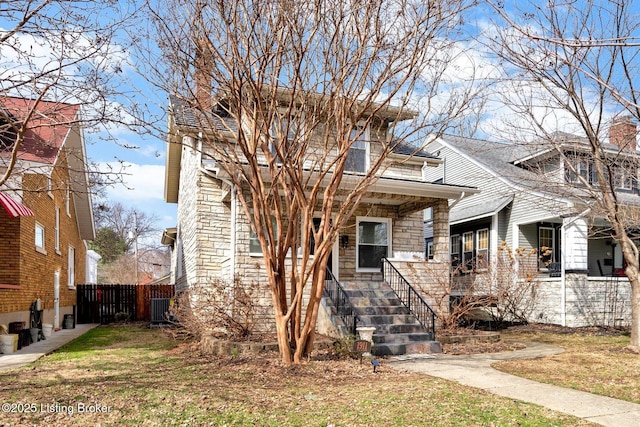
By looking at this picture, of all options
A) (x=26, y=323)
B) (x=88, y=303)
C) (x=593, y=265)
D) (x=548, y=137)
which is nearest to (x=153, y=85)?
(x=26, y=323)

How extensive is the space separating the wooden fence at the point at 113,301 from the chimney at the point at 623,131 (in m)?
15.6

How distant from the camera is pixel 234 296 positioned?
31.9 feet

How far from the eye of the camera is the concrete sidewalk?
8977 millimetres

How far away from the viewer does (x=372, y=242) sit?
14.7 metres

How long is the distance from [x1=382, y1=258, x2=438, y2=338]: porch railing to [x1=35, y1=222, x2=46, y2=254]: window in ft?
28.8

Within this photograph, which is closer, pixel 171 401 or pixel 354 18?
pixel 171 401

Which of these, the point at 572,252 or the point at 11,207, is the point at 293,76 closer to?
the point at 11,207

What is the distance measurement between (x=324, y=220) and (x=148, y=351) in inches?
183

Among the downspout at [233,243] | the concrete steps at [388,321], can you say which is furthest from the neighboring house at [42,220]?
the concrete steps at [388,321]

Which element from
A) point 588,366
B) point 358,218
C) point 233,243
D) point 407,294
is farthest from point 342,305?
point 588,366

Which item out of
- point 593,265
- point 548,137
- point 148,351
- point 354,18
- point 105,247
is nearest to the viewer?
point 354,18

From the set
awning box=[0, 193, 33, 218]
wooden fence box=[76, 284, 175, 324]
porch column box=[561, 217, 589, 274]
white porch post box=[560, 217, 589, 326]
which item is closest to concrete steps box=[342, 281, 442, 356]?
white porch post box=[560, 217, 589, 326]

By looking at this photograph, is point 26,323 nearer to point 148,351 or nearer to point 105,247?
point 148,351

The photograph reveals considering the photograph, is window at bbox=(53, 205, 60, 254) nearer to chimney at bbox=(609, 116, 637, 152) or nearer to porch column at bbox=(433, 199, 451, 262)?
porch column at bbox=(433, 199, 451, 262)
